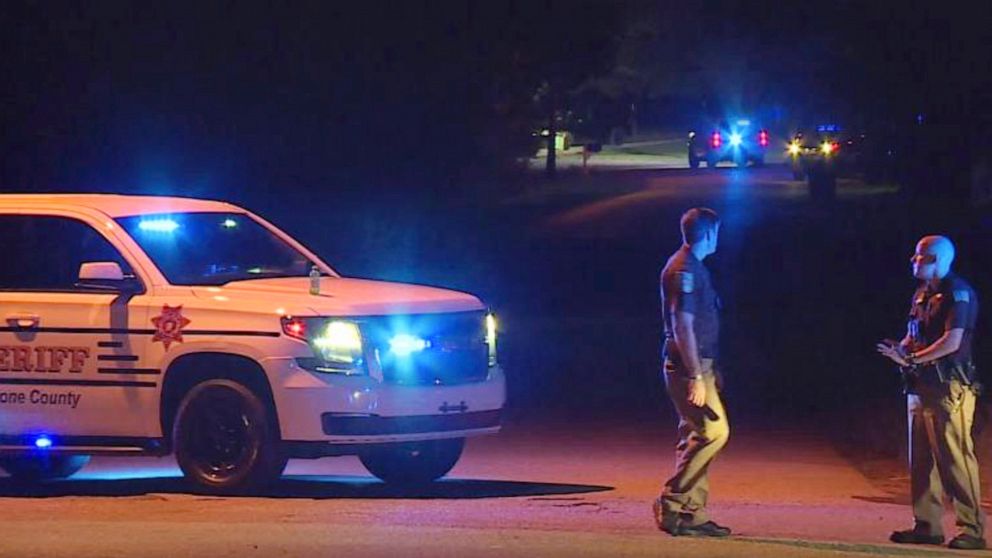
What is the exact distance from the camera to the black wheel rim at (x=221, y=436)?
1066 cm

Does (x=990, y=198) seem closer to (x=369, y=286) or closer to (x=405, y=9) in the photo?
(x=405, y=9)

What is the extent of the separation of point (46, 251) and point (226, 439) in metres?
1.72

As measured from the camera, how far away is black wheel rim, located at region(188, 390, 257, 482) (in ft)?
35.0

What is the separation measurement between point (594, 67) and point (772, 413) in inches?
1687

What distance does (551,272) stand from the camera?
30.8 meters

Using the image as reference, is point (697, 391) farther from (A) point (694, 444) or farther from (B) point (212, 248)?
(B) point (212, 248)

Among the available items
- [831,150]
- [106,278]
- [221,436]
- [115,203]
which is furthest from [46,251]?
[831,150]

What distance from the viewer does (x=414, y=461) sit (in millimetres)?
11711

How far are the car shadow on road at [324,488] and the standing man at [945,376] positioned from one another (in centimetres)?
305

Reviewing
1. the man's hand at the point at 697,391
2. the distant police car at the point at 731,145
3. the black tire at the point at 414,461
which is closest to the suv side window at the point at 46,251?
the black tire at the point at 414,461

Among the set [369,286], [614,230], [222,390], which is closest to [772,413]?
[369,286]

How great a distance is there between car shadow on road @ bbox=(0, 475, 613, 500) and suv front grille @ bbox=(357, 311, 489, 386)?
766 mm

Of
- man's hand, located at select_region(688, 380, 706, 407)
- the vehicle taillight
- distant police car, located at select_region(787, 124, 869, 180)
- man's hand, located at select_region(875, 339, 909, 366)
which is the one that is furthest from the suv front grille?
distant police car, located at select_region(787, 124, 869, 180)

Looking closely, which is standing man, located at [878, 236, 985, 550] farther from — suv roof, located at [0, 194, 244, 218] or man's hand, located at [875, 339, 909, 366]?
suv roof, located at [0, 194, 244, 218]
